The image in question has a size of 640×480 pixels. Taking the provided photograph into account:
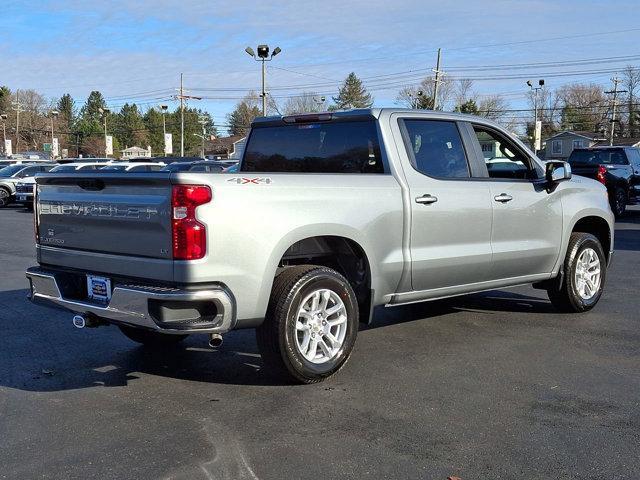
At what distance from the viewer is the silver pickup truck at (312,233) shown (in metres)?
4.44

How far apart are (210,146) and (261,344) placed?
123 meters

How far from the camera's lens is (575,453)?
3846 millimetres

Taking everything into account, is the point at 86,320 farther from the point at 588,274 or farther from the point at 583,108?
the point at 583,108

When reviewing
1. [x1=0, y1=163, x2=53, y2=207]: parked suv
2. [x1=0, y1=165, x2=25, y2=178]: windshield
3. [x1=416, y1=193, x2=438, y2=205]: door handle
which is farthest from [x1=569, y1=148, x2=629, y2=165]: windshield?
[x1=0, y1=165, x2=25, y2=178]: windshield

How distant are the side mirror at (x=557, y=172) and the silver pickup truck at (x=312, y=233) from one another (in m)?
0.02

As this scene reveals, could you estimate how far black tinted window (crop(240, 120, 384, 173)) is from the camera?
591cm

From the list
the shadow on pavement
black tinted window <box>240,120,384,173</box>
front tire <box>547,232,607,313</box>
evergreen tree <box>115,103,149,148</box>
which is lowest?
the shadow on pavement

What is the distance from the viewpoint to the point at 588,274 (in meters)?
7.55

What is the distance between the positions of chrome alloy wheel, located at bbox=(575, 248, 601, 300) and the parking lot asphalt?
44 cm

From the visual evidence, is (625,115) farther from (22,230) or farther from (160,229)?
(160,229)

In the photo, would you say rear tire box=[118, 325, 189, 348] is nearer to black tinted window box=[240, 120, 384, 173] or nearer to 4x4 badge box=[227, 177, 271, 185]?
black tinted window box=[240, 120, 384, 173]

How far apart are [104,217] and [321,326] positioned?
170cm

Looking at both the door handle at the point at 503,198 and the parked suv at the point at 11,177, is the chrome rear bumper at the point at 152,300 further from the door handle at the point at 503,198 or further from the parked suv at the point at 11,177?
the parked suv at the point at 11,177

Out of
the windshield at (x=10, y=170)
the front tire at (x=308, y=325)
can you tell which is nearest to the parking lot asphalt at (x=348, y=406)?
the front tire at (x=308, y=325)
